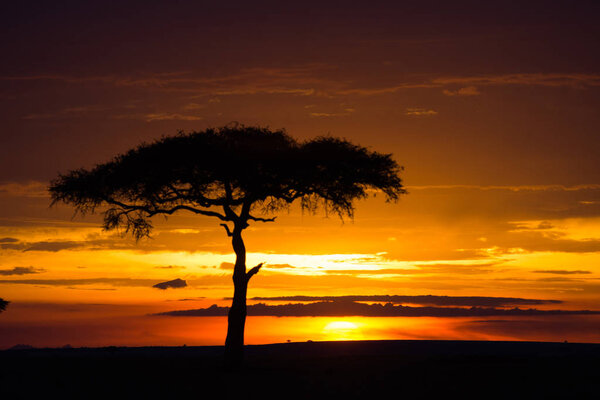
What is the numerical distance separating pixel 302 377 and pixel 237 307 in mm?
6806

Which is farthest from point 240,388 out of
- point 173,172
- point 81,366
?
point 173,172

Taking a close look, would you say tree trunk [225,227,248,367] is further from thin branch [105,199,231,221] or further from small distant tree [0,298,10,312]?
small distant tree [0,298,10,312]

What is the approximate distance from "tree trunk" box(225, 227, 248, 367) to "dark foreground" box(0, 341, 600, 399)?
116 cm

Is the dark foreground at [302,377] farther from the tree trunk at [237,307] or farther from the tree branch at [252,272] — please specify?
the tree branch at [252,272]

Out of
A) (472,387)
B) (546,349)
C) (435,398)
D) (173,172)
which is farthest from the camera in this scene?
(546,349)

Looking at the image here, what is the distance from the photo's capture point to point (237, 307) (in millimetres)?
37906

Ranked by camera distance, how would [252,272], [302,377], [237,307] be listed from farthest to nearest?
[252,272] → [237,307] → [302,377]

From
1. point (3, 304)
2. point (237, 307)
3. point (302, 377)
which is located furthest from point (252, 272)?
point (3, 304)

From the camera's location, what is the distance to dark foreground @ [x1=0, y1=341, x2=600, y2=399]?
28.6m

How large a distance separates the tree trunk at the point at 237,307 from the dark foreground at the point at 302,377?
3.82 ft

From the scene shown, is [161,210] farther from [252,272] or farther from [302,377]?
[302,377]

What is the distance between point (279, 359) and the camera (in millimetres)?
41281

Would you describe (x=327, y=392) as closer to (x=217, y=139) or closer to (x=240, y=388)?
(x=240, y=388)

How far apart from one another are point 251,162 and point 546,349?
79.2 ft
